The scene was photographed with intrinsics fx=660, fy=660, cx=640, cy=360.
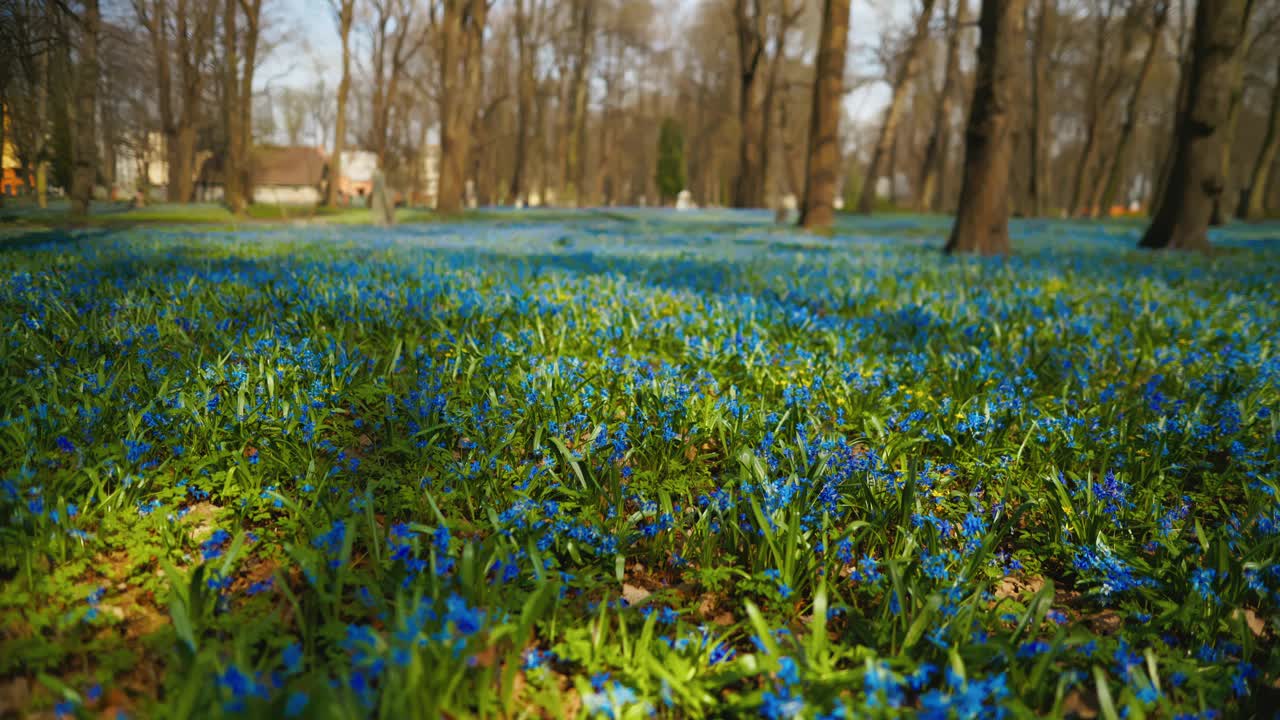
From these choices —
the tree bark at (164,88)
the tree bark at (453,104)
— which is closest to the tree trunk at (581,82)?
the tree bark at (453,104)

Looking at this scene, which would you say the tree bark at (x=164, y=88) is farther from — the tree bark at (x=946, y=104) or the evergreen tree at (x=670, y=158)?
the evergreen tree at (x=670, y=158)

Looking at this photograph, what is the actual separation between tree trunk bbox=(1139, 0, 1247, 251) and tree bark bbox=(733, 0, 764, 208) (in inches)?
796

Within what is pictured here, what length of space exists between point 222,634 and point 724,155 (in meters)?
57.3

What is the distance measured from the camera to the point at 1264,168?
26.7 meters

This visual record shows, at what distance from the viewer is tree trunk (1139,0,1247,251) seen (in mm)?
11438

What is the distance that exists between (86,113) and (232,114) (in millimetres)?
19042

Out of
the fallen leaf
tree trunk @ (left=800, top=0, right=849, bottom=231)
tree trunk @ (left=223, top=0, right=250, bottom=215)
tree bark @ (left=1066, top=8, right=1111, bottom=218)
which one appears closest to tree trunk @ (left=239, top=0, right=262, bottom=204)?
tree trunk @ (left=223, top=0, right=250, bottom=215)

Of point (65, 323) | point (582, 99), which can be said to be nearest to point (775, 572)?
point (65, 323)

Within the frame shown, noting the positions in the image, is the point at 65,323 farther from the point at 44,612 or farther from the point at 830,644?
the point at 830,644

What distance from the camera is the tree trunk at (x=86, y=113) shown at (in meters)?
5.83

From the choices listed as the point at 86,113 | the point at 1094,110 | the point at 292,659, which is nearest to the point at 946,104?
the point at 1094,110

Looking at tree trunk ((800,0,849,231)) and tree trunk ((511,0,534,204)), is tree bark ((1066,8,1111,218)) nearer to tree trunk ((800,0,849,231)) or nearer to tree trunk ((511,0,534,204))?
tree trunk ((800,0,849,231))

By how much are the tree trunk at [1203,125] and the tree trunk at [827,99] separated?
21.4 feet

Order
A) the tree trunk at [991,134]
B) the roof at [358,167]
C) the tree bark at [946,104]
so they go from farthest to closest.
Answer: the roof at [358,167]
the tree bark at [946,104]
the tree trunk at [991,134]
